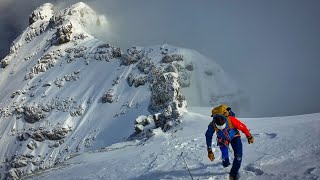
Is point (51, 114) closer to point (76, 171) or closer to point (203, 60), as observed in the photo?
point (203, 60)

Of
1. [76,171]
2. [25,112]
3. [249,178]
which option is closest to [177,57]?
[25,112]

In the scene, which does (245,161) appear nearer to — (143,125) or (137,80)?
(143,125)

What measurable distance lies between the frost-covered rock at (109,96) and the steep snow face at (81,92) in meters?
0.07

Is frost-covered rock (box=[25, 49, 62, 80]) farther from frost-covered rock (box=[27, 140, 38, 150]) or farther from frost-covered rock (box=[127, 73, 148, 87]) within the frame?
frost-covered rock (box=[127, 73, 148, 87])

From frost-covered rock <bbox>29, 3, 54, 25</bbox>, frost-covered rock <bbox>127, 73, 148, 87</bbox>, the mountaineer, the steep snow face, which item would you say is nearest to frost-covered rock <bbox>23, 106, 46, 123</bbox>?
the steep snow face

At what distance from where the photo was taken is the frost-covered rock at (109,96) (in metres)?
85.6

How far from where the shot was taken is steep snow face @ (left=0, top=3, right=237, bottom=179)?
79.1 meters

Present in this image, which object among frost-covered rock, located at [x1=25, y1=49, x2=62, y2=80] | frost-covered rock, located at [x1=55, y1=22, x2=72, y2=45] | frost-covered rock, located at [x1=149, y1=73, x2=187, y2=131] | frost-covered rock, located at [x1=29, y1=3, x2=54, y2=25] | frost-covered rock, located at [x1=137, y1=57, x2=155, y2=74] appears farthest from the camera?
frost-covered rock, located at [x1=29, y1=3, x2=54, y2=25]

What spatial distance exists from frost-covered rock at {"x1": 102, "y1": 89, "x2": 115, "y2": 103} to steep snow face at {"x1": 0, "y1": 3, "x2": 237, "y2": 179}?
7 cm

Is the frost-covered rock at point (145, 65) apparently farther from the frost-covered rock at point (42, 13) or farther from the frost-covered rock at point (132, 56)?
the frost-covered rock at point (42, 13)

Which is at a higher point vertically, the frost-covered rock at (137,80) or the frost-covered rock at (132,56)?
the frost-covered rock at (132,56)

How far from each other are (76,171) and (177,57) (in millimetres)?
83944

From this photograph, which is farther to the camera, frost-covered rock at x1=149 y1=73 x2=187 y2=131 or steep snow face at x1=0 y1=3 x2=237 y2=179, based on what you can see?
steep snow face at x1=0 y1=3 x2=237 y2=179

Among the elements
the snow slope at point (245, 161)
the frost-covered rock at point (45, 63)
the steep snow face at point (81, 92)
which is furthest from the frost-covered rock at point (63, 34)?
the snow slope at point (245, 161)
